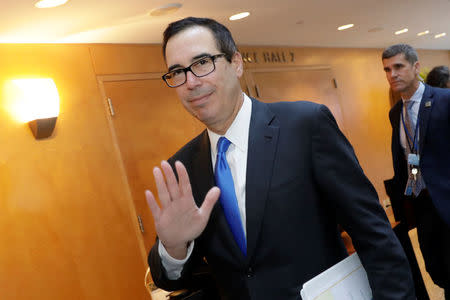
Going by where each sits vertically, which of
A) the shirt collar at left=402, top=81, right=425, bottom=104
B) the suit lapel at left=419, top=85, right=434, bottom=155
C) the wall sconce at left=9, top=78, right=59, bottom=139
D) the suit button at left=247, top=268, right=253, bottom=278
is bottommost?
the suit button at left=247, top=268, right=253, bottom=278

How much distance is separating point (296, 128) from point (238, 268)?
44 centimetres

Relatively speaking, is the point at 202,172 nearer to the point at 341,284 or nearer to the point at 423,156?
the point at 341,284

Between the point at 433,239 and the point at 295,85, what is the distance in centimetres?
310

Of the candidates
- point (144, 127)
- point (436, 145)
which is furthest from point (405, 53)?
point (144, 127)

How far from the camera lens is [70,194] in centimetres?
330

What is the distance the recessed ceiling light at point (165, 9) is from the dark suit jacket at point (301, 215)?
2168mm

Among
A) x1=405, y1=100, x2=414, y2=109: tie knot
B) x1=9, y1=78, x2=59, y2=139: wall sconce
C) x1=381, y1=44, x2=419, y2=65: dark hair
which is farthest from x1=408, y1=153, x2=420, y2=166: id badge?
x1=9, y1=78, x2=59, y2=139: wall sconce

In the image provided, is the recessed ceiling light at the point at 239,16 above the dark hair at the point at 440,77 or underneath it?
above

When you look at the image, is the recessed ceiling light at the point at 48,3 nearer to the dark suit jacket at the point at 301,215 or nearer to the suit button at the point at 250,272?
the dark suit jacket at the point at 301,215

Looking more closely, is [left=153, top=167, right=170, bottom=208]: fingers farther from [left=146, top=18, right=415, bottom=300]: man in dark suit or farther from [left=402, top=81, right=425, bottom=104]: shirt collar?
[left=402, top=81, right=425, bottom=104]: shirt collar

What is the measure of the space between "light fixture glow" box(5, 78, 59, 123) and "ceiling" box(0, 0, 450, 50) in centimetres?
32

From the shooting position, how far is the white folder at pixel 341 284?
1.09 meters

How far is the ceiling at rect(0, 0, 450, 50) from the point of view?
9.58 ft

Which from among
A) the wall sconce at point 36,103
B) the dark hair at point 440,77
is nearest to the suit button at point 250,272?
the wall sconce at point 36,103
